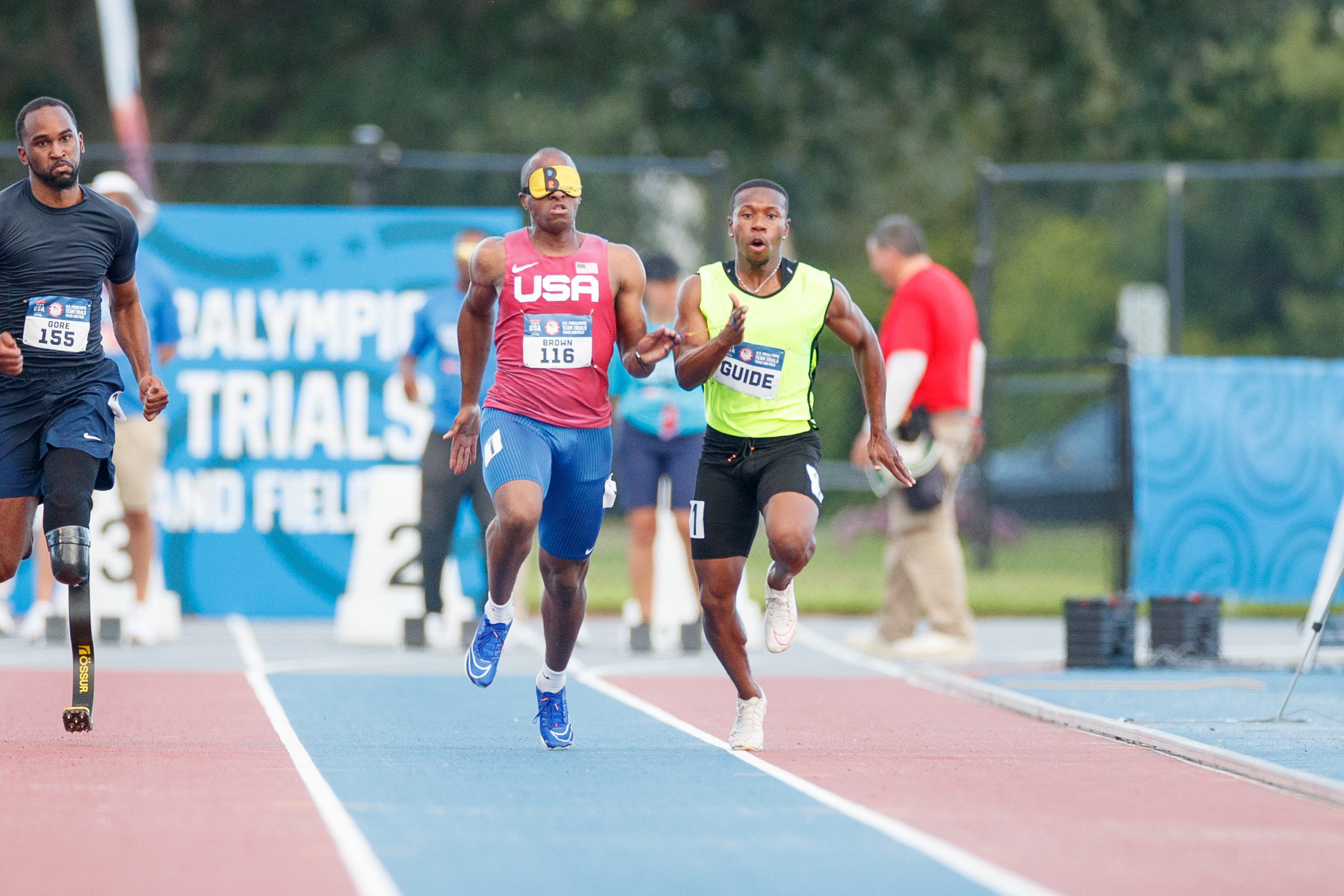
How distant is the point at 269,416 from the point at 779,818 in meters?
9.13

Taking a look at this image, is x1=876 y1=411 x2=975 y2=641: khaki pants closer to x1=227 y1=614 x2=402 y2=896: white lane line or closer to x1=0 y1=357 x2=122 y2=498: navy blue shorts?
x1=227 y1=614 x2=402 y2=896: white lane line

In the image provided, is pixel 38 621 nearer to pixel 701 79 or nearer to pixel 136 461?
pixel 136 461

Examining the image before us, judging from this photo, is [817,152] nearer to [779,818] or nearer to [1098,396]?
[1098,396]

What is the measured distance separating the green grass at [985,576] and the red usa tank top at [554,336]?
7.81 m

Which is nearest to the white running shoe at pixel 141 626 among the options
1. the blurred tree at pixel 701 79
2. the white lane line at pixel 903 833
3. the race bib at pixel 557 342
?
the white lane line at pixel 903 833

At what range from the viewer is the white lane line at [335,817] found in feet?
17.3

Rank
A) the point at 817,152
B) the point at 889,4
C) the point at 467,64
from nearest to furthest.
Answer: the point at 889,4 < the point at 817,152 < the point at 467,64

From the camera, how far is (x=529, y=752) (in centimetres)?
796

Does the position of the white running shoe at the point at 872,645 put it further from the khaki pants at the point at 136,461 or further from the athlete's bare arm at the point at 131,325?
the athlete's bare arm at the point at 131,325

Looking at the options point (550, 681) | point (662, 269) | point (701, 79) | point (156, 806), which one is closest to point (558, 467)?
point (550, 681)

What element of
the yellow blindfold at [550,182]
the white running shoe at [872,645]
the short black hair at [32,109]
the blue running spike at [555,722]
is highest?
the short black hair at [32,109]

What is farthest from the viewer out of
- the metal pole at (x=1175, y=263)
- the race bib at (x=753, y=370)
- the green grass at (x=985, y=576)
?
the metal pole at (x=1175, y=263)

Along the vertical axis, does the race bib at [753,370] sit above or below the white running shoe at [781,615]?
above

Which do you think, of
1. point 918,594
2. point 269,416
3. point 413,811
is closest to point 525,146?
point 269,416
